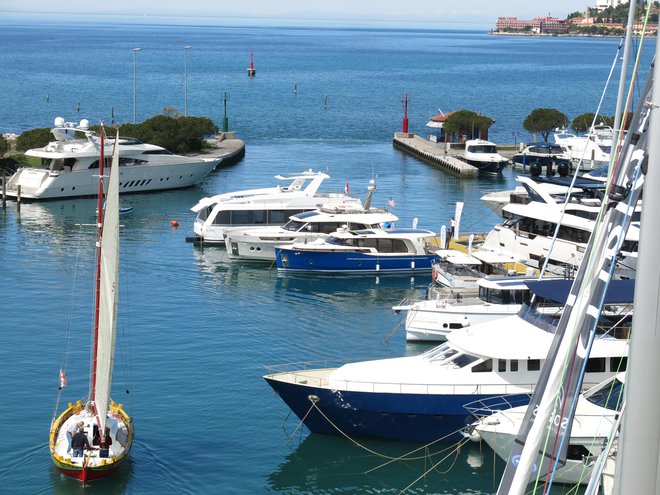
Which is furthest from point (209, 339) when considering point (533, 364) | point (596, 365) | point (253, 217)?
point (253, 217)

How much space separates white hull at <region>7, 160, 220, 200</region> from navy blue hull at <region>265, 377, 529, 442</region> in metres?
36.5

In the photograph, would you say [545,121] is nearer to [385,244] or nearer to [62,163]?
[62,163]

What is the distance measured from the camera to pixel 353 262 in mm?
47594

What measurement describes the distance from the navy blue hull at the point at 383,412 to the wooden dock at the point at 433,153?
50.4 meters

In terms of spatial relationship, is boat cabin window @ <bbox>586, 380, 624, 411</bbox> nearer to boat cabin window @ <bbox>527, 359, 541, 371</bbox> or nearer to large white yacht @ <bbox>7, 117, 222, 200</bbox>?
boat cabin window @ <bbox>527, 359, 541, 371</bbox>

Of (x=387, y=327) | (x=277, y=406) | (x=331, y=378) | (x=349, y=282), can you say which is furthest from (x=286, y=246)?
(x=331, y=378)

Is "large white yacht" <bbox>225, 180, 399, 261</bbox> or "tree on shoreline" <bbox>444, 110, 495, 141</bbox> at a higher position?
"tree on shoreline" <bbox>444, 110, 495, 141</bbox>

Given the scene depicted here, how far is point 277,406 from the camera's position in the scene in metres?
31.5

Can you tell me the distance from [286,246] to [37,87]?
11829 cm

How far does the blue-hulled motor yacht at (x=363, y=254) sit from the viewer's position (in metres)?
47.5

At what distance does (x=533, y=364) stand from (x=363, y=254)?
20231mm

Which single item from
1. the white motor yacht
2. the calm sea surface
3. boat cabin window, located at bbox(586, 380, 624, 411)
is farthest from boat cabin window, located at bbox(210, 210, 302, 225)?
boat cabin window, located at bbox(586, 380, 624, 411)

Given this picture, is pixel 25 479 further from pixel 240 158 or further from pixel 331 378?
pixel 240 158

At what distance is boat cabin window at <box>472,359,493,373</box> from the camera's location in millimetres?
27781
